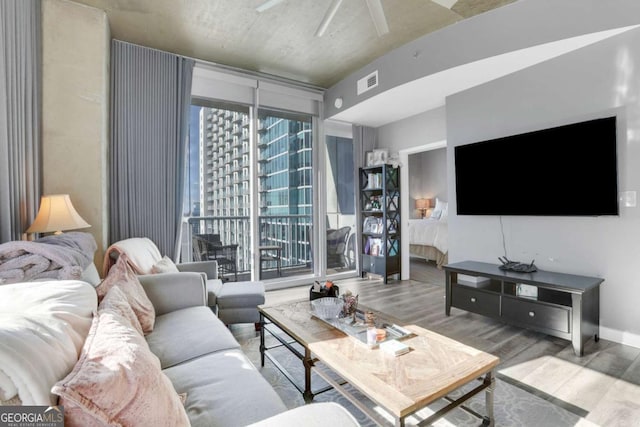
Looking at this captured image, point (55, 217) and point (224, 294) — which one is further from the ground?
point (55, 217)

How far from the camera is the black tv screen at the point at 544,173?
261 cm

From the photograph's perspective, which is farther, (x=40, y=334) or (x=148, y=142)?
(x=148, y=142)

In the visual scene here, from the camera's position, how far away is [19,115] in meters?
2.27

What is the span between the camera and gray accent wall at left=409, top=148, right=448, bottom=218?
7953 mm

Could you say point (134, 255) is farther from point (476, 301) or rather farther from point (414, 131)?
point (414, 131)

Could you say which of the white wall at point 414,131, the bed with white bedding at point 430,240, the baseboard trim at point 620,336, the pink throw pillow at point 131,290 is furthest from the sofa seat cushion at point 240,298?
the bed with white bedding at point 430,240

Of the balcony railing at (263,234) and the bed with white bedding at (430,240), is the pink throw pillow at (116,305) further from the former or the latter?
the bed with white bedding at (430,240)

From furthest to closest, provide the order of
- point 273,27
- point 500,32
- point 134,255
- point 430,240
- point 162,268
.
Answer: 1. point 430,240
2. point 273,27
3. point 500,32
4. point 162,268
5. point 134,255

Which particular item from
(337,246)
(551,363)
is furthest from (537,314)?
(337,246)

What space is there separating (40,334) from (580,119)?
3.78m

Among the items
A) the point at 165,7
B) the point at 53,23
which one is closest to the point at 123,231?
the point at 53,23

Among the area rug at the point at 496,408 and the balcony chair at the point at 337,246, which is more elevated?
the balcony chair at the point at 337,246

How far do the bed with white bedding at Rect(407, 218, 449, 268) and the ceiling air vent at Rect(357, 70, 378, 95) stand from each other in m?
2.90

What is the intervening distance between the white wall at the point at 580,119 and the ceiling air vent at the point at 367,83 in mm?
1120
